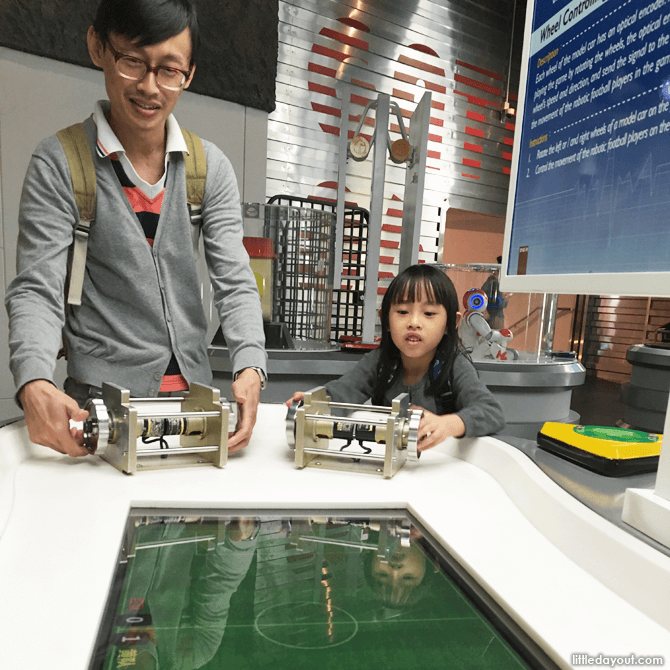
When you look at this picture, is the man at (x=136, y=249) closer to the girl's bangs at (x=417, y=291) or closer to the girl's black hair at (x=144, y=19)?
the girl's black hair at (x=144, y=19)

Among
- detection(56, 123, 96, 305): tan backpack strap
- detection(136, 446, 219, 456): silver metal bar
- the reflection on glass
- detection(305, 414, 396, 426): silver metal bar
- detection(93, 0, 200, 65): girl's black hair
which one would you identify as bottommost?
the reflection on glass

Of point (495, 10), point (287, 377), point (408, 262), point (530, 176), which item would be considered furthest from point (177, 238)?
point (495, 10)

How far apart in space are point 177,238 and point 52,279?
0.84 feet

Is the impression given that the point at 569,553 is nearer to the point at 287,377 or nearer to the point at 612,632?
the point at 612,632

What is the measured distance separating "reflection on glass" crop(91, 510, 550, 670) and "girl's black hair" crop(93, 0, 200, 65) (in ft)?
2.60

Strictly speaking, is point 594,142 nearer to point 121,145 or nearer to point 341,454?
point 341,454

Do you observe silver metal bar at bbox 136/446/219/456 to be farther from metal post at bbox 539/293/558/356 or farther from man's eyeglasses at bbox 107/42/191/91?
metal post at bbox 539/293/558/356

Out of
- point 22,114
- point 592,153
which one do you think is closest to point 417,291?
point 592,153

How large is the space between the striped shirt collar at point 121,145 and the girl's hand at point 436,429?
0.70 meters

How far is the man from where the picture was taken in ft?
3.03

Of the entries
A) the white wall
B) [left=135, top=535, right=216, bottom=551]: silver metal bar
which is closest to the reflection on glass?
[left=135, top=535, right=216, bottom=551]: silver metal bar

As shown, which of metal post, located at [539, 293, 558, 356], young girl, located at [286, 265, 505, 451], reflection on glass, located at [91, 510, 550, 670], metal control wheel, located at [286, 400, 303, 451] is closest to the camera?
reflection on glass, located at [91, 510, 550, 670]

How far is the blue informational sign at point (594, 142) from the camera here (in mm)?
629

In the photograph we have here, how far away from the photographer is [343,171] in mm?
2369
